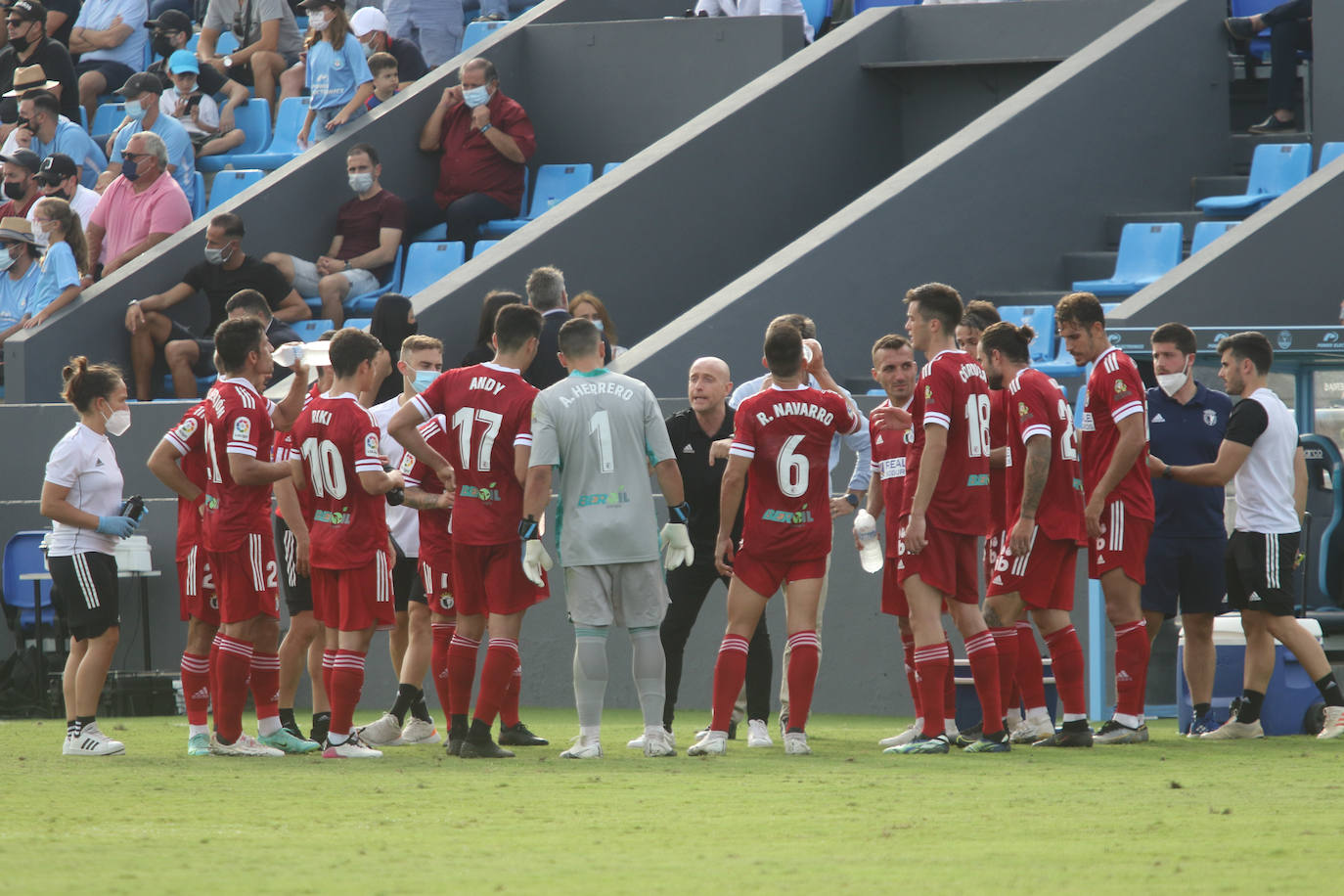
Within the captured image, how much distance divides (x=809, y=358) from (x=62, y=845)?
182 inches

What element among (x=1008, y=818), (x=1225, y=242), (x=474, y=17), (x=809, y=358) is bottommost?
(x=1008, y=818)

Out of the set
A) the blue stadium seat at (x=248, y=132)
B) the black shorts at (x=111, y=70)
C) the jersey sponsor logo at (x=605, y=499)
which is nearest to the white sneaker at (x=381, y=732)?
the jersey sponsor logo at (x=605, y=499)

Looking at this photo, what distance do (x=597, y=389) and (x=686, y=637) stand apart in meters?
1.77

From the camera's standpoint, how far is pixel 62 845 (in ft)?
20.9

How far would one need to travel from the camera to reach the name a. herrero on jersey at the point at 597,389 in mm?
9016

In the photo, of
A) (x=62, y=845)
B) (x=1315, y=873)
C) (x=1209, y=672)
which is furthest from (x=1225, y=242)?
(x=62, y=845)

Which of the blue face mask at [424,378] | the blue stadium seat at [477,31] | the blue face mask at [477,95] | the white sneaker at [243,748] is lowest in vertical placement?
the white sneaker at [243,748]

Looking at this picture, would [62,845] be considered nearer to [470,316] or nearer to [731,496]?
[731,496]

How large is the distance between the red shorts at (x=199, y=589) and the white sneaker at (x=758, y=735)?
2.78 metres

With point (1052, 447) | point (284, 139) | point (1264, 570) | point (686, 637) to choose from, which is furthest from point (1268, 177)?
point (284, 139)

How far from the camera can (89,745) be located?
970 centimetres

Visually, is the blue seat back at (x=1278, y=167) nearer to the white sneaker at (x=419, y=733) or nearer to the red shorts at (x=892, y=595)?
the red shorts at (x=892, y=595)

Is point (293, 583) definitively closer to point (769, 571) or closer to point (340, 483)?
point (340, 483)

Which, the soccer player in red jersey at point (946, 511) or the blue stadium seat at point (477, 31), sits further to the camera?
the blue stadium seat at point (477, 31)
